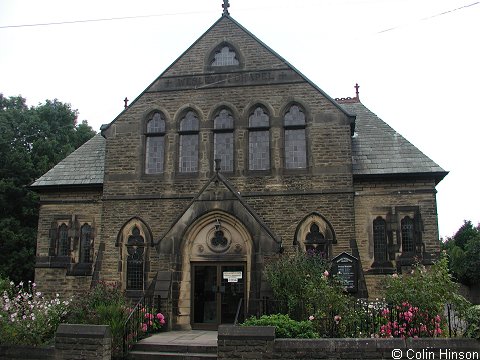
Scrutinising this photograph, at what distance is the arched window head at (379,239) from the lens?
16.8 m

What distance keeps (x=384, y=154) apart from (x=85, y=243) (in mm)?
11505

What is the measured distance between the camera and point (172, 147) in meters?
18.0

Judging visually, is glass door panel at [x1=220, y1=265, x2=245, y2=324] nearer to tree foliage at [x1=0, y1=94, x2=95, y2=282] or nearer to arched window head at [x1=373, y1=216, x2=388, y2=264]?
arched window head at [x1=373, y1=216, x2=388, y2=264]

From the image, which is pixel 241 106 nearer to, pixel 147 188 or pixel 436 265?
pixel 147 188

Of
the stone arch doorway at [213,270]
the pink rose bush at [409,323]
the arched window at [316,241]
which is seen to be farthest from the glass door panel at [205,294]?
the pink rose bush at [409,323]

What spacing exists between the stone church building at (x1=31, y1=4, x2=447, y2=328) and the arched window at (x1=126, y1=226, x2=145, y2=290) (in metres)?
0.04

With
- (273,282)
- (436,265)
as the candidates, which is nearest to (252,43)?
(273,282)

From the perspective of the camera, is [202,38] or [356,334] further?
[202,38]

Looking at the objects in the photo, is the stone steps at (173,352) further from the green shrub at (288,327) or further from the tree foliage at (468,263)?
the tree foliage at (468,263)

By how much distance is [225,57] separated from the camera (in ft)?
61.0

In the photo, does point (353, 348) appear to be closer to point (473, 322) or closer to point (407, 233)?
point (473, 322)

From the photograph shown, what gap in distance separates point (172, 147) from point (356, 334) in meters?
9.76

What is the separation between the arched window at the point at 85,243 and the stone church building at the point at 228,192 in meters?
0.04

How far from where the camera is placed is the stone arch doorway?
15812 mm
